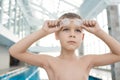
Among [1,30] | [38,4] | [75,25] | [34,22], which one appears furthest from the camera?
[34,22]

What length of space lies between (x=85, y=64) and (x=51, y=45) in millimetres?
12787

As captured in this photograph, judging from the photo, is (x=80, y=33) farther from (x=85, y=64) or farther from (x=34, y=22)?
(x=34, y=22)

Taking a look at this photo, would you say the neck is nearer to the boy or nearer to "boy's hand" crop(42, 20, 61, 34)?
the boy

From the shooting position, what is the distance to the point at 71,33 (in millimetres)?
1273

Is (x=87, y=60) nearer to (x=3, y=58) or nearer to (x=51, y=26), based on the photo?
(x=51, y=26)

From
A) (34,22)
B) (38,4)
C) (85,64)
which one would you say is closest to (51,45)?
(34,22)

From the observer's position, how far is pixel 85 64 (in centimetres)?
137

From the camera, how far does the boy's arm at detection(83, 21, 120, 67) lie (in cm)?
133

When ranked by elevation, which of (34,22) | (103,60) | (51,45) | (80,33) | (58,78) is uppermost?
(34,22)

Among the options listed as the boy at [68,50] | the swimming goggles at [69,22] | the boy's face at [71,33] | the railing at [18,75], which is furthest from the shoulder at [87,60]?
the railing at [18,75]

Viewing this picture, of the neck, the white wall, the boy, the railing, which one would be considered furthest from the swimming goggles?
the white wall

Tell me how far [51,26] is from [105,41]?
13.8 inches

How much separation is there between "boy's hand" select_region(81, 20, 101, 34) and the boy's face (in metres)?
0.03

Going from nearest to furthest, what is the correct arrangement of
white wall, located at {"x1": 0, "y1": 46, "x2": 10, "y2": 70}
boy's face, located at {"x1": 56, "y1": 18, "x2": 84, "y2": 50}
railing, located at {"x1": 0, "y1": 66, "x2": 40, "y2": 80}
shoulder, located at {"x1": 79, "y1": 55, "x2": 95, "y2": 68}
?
boy's face, located at {"x1": 56, "y1": 18, "x2": 84, "y2": 50} → shoulder, located at {"x1": 79, "y1": 55, "x2": 95, "y2": 68} → railing, located at {"x1": 0, "y1": 66, "x2": 40, "y2": 80} → white wall, located at {"x1": 0, "y1": 46, "x2": 10, "y2": 70}
